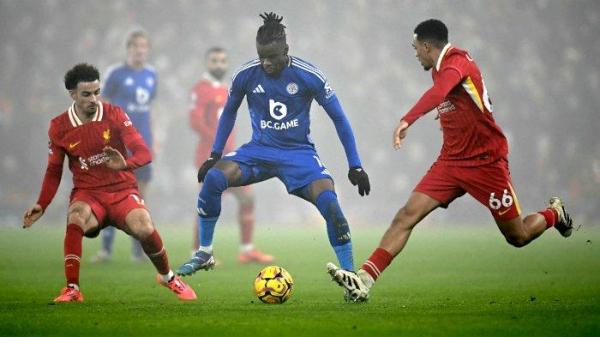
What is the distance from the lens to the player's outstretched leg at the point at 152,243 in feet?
30.4

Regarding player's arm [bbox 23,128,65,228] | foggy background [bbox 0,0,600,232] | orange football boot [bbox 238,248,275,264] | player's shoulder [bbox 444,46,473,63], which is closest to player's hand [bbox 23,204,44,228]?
player's arm [bbox 23,128,65,228]

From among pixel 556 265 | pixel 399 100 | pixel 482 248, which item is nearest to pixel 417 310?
pixel 556 265

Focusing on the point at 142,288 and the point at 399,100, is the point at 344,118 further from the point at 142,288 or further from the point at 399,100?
the point at 399,100

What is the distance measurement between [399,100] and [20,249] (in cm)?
1264

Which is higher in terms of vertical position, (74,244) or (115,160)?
(115,160)

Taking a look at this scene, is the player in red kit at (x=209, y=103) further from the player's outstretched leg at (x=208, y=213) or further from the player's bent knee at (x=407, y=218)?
the player's bent knee at (x=407, y=218)

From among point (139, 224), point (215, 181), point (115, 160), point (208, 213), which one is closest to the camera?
point (115, 160)

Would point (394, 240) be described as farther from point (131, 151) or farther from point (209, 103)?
point (209, 103)

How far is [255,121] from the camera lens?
32.6ft

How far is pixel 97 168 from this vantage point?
941 cm

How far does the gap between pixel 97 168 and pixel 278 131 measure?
1.57 metres

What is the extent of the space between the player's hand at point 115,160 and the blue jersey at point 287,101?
128cm

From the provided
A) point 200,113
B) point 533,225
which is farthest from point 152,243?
point 200,113

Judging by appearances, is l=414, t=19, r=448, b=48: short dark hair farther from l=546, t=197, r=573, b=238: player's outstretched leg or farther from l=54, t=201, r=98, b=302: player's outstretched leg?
l=54, t=201, r=98, b=302: player's outstretched leg
